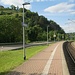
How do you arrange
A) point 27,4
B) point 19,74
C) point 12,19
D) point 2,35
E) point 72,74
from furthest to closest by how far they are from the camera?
point 12,19, point 2,35, point 27,4, point 72,74, point 19,74

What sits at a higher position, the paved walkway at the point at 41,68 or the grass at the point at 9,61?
the paved walkway at the point at 41,68

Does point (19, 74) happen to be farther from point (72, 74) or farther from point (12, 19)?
point (12, 19)

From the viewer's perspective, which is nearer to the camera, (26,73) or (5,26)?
(26,73)

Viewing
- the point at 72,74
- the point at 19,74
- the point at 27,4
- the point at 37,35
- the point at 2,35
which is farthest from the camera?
the point at 37,35

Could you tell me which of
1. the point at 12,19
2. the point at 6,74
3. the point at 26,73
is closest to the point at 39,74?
the point at 26,73

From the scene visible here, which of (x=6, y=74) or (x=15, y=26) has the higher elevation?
(x=15, y=26)

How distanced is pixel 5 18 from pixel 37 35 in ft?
199

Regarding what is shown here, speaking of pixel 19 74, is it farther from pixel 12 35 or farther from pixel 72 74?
pixel 12 35

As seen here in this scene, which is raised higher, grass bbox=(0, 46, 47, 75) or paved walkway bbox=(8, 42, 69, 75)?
paved walkway bbox=(8, 42, 69, 75)

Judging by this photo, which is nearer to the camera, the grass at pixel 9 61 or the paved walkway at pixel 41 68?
the paved walkway at pixel 41 68

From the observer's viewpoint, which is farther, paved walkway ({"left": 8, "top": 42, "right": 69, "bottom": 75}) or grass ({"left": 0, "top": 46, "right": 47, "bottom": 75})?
grass ({"left": 0, "top": 46, "right": 47, "bottom": 75})

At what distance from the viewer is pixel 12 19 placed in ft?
293

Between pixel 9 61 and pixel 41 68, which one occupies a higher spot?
pixel 41 68

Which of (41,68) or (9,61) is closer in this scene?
(41,68)
